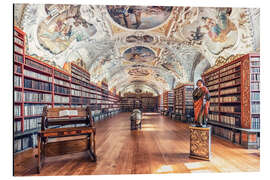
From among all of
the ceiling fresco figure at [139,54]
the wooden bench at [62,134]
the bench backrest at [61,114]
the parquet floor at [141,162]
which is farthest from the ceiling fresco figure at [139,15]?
the parquet floor at [141,162]

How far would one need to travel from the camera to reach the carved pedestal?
173 inches

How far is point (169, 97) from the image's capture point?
21.9 meters

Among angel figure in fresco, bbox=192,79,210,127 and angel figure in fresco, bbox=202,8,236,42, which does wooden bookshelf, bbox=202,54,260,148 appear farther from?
angel figure in fresco, bbox=192,79,210,127

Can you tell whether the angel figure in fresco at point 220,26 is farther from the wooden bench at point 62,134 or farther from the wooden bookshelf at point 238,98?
the wooden bench at point 62,134

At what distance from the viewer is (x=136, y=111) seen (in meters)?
9.52

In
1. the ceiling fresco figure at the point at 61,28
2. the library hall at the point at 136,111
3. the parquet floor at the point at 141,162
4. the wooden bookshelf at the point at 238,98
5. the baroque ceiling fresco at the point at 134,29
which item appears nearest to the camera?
the parquet floor at the point at 141,162

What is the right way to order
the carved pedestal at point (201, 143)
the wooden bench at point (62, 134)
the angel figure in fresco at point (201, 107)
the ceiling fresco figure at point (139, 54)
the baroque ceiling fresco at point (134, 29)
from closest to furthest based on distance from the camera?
the wooden bench at point (62, 134)
the carved pedestal at point (201, 143)
the angel figure in fresco at point (201, 107)
the baroque ceiling fresco at point (134, 29)
the ceiling fresco figure at point (139, 54)

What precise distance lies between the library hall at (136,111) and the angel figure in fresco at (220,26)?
48 mm

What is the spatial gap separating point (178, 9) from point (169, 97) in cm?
1545

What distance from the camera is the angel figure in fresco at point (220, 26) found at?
6.61m

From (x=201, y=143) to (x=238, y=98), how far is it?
3.39 m

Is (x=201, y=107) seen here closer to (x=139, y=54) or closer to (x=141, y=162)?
(x=141, y=162)

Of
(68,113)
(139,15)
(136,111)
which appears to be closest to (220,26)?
(139,15)

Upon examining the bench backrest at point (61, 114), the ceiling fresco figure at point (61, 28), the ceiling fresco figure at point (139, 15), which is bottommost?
the bench backrest at point (61, 114)
